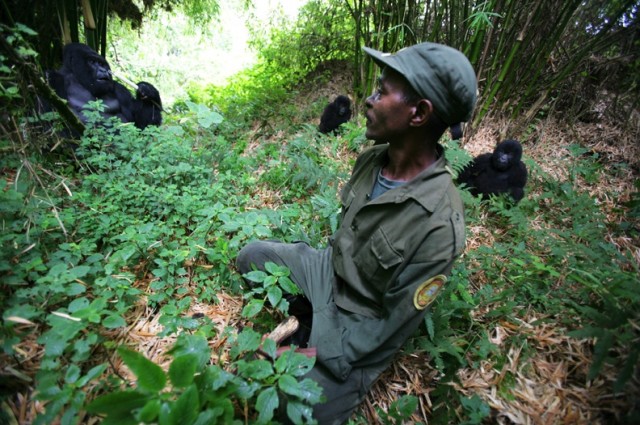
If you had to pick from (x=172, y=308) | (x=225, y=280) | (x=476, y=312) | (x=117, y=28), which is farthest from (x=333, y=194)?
(x=117, y=28)

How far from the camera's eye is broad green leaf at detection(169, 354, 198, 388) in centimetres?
98

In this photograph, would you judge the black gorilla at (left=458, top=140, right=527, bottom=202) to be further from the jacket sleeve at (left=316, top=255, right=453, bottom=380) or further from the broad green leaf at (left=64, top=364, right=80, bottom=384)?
the broad green leaf at (left=64, top=364, right=80, bottom=384)

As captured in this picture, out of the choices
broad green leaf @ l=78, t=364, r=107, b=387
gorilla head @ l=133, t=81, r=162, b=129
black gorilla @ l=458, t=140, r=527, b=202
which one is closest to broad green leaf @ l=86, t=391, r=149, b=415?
broad green leaf @ l=78, t=364, r=107, b=387

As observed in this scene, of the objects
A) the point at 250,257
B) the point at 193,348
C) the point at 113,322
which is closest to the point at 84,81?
the point at 250,257

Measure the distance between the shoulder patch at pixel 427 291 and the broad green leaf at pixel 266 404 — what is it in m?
0.74

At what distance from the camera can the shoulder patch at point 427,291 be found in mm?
1398

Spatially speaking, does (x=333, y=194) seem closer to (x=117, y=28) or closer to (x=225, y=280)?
(x=225, y=280)

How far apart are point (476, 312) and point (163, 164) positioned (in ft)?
9.34

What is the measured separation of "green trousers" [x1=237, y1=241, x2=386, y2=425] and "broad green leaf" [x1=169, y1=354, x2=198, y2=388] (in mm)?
648

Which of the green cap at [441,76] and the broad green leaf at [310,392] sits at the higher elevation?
the green cap at [441,76]

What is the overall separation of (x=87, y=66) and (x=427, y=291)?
12.5 feet

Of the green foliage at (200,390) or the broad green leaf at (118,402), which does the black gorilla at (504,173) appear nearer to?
the green foliage at (200,390)

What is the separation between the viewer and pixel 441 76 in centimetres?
134

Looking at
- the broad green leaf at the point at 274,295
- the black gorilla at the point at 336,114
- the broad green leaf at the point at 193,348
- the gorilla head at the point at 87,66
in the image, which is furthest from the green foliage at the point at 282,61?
the broad green leaf at the point at 193,348
